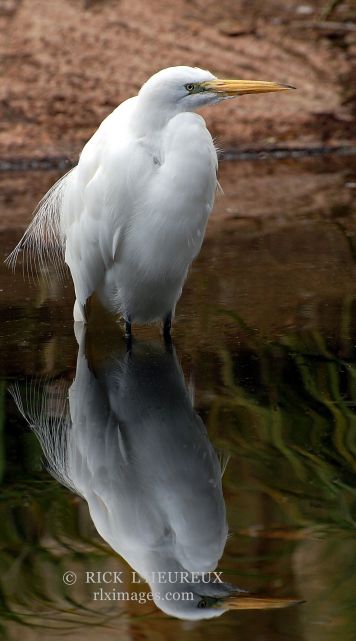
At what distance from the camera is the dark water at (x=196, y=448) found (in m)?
3.14

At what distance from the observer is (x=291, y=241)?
22.8 feet

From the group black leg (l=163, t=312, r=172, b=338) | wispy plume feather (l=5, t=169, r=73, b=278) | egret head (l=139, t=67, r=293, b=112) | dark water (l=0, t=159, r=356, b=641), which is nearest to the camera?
dark water (l=0, t=159, r=356, b=641)

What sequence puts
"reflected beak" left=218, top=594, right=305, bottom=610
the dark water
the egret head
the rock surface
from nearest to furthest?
"reflected beak" left=218, top=594, right=305, bottom=610 < the dark water < the egret head < the rock surface

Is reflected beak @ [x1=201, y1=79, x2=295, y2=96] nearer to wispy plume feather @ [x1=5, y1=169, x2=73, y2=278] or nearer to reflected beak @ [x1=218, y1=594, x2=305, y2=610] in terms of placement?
wispy plume feather @ [x1=5, y1=169, x2=73, y2=278]

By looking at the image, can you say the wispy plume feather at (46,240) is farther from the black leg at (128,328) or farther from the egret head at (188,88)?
the egret head at (188,88)

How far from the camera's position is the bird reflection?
325 centimetres

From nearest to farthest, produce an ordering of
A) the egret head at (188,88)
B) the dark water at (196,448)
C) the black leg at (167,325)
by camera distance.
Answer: the dark water at (196,448)
the egret head at (188,88)
the black leg at (167,325)

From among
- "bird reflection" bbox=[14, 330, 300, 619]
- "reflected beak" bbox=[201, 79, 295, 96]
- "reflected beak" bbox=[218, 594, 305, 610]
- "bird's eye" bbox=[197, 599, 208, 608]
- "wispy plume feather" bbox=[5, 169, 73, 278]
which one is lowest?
"wispy plume feather" bbox=[5, 169, 73, 278]

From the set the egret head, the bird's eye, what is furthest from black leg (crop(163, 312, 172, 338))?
the bird's eye

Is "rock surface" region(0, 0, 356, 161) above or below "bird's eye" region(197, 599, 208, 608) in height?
below

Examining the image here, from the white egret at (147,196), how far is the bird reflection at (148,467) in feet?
1.00

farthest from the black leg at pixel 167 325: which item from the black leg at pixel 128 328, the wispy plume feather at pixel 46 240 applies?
the wispy plume feather at pixel 46 240

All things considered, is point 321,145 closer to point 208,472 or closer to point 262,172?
point 262,172

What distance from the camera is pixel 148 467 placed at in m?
3.97
